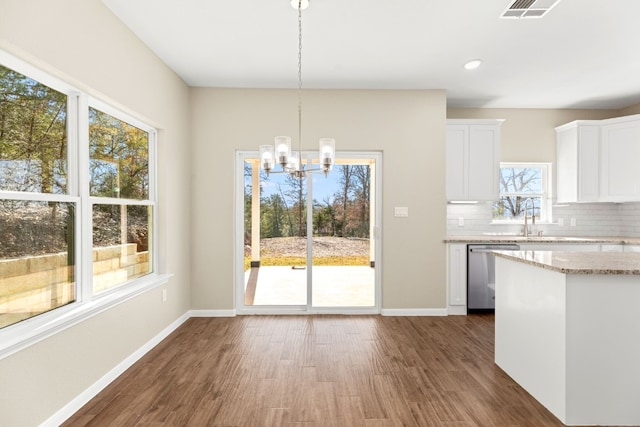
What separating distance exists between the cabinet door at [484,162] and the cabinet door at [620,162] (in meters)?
1.51

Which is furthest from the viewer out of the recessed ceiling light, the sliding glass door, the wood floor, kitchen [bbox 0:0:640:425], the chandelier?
the sliding glass door

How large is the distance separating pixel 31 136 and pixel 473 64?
3.78 meters

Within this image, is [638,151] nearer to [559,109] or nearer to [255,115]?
[559,109]

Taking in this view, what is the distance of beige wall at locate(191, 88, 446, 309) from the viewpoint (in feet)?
13.7

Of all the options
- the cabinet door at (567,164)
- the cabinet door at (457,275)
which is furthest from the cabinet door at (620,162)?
the cabinet door at (457,275)

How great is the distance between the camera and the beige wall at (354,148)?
4.17 metres

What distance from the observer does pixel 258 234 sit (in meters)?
4.29

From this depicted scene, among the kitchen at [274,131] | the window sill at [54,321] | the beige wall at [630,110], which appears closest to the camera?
the window sill at [54,321]

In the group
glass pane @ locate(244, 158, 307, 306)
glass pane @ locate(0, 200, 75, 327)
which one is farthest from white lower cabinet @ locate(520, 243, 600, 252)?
glass pane @ locate(0, 200, 75, 327)

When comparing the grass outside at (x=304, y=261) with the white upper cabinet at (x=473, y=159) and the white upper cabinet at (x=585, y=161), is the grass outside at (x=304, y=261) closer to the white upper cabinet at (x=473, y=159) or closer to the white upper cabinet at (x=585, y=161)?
the white upper cabinet at (x=473, y=159)

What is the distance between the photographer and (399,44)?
3.08m

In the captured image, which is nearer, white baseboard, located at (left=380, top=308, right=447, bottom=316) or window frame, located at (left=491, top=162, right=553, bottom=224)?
white baseboard, located at (left=380, top=308, right=447, bottom=316)

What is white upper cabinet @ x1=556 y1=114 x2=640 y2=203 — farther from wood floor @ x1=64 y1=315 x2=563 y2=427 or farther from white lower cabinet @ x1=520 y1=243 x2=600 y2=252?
wood floor @ x1=64 y1=315 x2=563 y2=427

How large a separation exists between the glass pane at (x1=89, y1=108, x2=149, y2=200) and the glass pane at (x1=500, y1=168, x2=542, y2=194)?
4.72m
